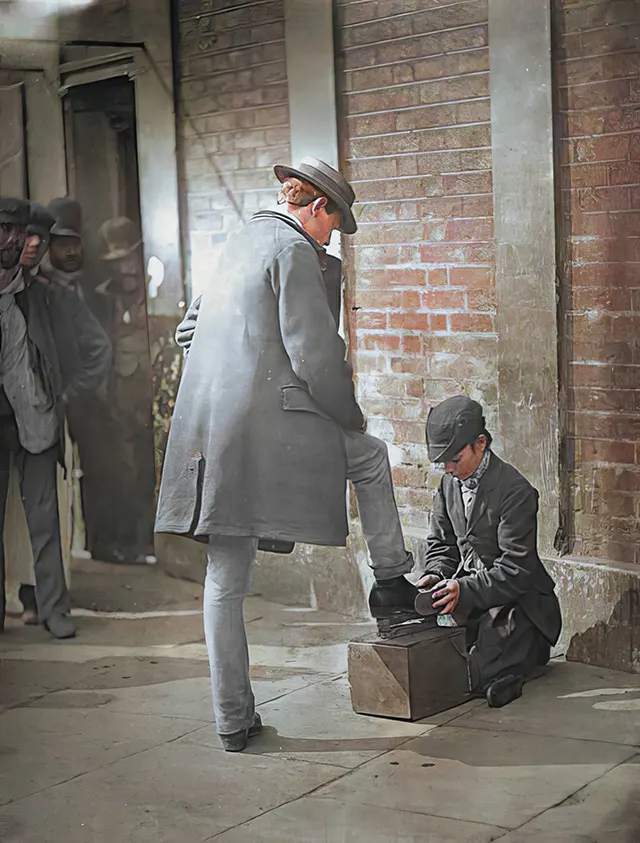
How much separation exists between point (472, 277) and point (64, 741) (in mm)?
1981

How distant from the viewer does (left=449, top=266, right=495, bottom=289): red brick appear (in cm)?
443

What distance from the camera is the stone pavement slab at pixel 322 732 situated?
12.5 ft

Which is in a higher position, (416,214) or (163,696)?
(416,214)

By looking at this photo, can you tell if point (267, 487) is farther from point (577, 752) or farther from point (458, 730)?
point (577, 752)

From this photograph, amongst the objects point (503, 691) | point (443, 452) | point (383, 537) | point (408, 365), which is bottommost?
point (503, 691)

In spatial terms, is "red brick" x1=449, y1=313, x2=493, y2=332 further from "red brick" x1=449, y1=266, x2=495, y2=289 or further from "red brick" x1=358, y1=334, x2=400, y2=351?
"red brick" x1=358, y1=334, x2=400, y2=351

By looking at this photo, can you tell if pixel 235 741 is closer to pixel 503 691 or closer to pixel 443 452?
pixel 503 691

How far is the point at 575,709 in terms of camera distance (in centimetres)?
407

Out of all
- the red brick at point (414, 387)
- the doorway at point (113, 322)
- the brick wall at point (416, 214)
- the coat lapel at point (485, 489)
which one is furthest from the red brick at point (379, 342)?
the doorway at point (113, 322)

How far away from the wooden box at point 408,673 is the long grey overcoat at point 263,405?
38 cm

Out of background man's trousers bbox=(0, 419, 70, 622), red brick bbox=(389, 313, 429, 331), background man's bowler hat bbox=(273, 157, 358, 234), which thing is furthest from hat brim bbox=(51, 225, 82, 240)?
red brick bbox=(389, 313, 429, 331)

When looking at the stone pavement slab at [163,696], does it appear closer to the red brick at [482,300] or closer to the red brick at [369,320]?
the red brick at [369,320]

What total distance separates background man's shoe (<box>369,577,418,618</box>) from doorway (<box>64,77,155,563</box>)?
3.31ft

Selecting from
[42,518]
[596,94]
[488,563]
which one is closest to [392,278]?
[596,94]
